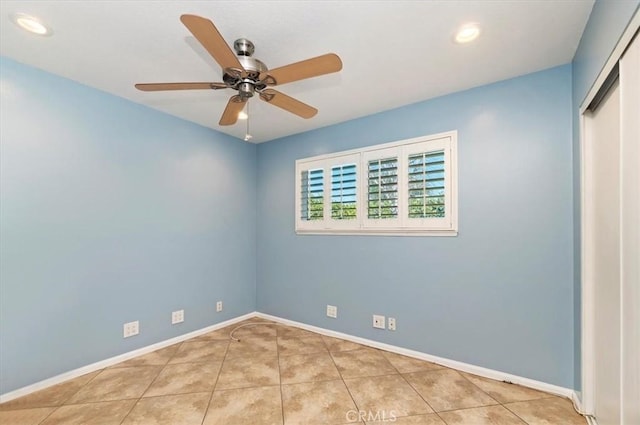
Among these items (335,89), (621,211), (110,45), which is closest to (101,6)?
(110,45)

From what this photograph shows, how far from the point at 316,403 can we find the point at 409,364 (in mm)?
1010

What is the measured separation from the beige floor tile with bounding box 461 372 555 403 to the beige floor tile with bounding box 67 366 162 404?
2614mm

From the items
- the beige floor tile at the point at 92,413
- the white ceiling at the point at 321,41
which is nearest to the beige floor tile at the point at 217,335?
the beige floor tile at the point at 92,413

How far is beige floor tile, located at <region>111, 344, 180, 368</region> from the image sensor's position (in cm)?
264

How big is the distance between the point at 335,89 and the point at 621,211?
207 cm

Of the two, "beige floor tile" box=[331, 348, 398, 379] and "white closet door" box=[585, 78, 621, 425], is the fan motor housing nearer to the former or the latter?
"white closet door" box=[585, 78, 621, 425]

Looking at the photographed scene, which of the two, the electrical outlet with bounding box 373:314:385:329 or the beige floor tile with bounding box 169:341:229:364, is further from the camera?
the electrical outlet with bounding box 373:314:385:329

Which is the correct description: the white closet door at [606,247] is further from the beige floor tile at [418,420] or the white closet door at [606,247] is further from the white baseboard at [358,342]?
the beige floor tile at [418,420]

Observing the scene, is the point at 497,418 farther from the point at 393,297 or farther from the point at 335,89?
the point at 335,89

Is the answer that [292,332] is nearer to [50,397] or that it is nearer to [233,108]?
[50,397]

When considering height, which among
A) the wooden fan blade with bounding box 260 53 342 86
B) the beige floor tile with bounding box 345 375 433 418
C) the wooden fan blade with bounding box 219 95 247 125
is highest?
the wooden fan blade with bounding box 260 53 342 86

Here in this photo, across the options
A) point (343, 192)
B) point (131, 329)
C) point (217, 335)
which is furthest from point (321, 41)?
point (217, 335)

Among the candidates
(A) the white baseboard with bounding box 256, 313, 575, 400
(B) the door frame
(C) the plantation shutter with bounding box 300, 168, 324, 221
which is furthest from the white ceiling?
(A) the white baseboard with bounding box 256, 313, 575, 400

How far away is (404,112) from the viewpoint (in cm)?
291
